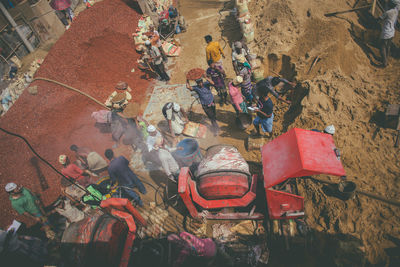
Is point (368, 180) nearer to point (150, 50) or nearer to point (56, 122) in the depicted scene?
point (150, 50)

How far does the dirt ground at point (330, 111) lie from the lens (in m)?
4.38

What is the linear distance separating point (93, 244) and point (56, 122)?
25.5 ft

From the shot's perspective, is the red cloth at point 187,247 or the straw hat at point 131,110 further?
the straw hat at point 131,110

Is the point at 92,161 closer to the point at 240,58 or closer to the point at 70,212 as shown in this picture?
the point at 70,212

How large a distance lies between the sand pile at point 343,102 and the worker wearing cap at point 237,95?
1486 millimetres

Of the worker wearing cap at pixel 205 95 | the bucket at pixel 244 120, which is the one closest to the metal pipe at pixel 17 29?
the worker wearing cap at pixel 205 95

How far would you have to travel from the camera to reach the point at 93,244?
4.12m

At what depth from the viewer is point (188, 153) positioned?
598 centimetres

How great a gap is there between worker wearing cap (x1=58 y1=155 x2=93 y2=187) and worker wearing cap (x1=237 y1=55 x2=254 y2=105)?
20.5ft

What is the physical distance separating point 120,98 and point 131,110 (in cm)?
80

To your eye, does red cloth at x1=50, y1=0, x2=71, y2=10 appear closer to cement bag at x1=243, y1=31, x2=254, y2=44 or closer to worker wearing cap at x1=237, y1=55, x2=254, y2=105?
cement bag at x1=243, y1=31, x2=254, y2=44

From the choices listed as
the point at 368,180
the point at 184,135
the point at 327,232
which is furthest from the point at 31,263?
the point at 368,180

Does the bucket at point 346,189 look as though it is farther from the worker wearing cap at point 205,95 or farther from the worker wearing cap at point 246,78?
the worker wearing cap at point 205,95

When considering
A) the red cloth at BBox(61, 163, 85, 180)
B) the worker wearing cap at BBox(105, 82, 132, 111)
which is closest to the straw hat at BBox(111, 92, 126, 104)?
the worker wearing cap at BBox(105, 82, 132, 111)
